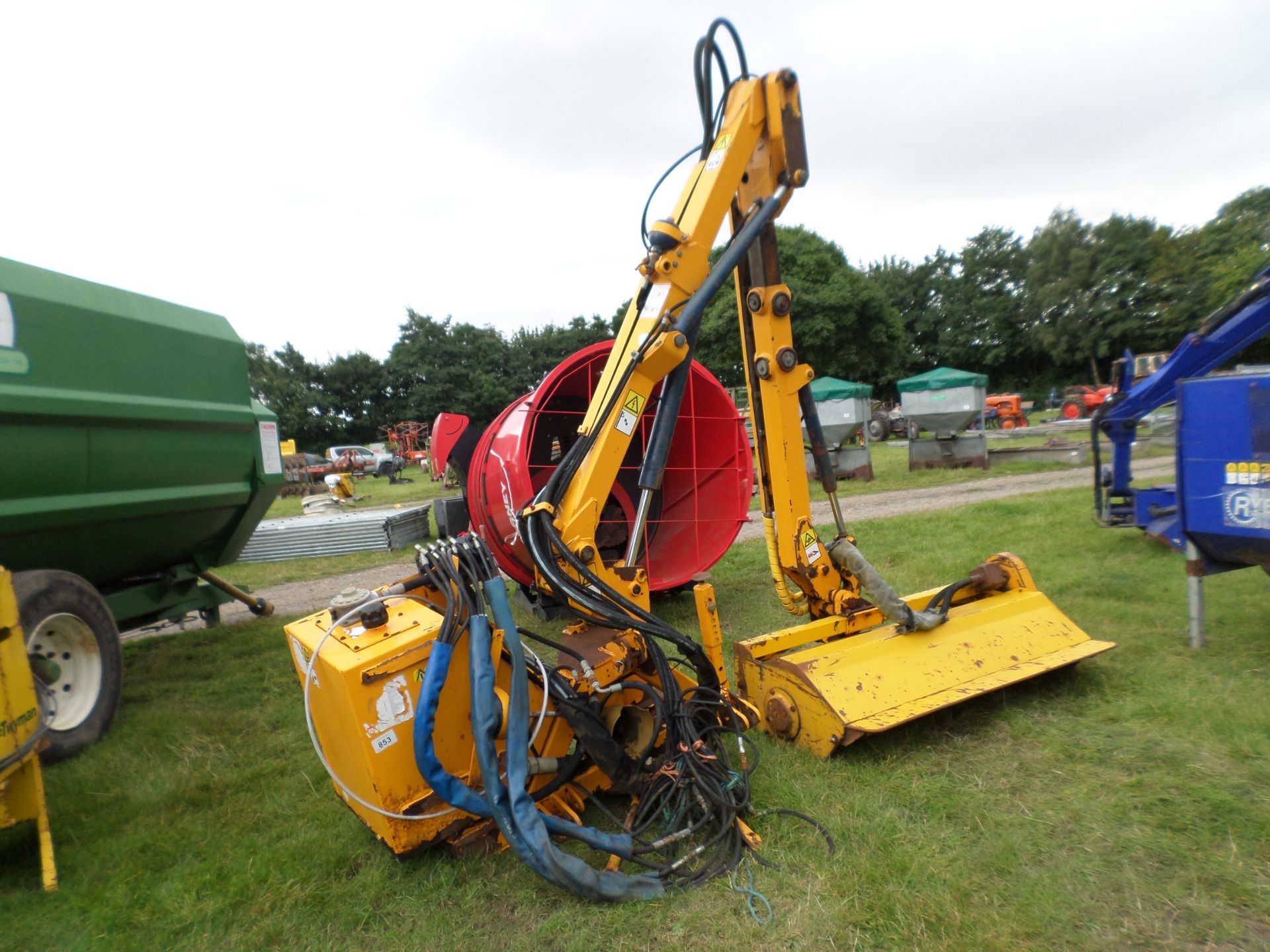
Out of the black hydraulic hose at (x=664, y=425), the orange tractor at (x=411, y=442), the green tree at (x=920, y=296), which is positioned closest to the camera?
the black hydraulic hose at (x=664, y=425)

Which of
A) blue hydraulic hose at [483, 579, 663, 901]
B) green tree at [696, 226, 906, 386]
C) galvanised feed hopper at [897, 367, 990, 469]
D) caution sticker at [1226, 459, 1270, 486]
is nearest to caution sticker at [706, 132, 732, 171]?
blue hydraulic hose at [483, 579, 663, 901]

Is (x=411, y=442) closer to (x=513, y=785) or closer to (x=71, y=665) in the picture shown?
(x=71, y=665)

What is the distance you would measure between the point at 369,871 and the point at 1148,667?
3579 mm

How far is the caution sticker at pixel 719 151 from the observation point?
125 inches

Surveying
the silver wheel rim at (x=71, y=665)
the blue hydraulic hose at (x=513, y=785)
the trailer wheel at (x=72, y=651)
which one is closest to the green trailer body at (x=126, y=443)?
the trailer wheel at (x=72, y=651)

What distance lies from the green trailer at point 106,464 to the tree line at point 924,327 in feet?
76.1

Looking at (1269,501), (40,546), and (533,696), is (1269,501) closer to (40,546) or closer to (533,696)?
(533,696)

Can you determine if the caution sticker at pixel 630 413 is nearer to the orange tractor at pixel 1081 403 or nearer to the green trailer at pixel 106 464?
the green trailer at pixel 106 464

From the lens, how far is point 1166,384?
5098 millimetres

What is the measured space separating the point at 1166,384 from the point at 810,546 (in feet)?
11.6

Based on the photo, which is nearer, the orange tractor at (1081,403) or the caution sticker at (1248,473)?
the caution sticker at (1248,473)

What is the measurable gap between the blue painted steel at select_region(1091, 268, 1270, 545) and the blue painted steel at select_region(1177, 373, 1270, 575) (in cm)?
6

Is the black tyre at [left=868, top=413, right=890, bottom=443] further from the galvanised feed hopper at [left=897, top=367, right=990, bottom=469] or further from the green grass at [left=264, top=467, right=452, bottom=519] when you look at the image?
the green grass at [left=264, top=467, right=452, bottom=519]

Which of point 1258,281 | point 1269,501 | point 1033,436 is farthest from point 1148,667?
point 1033,436
